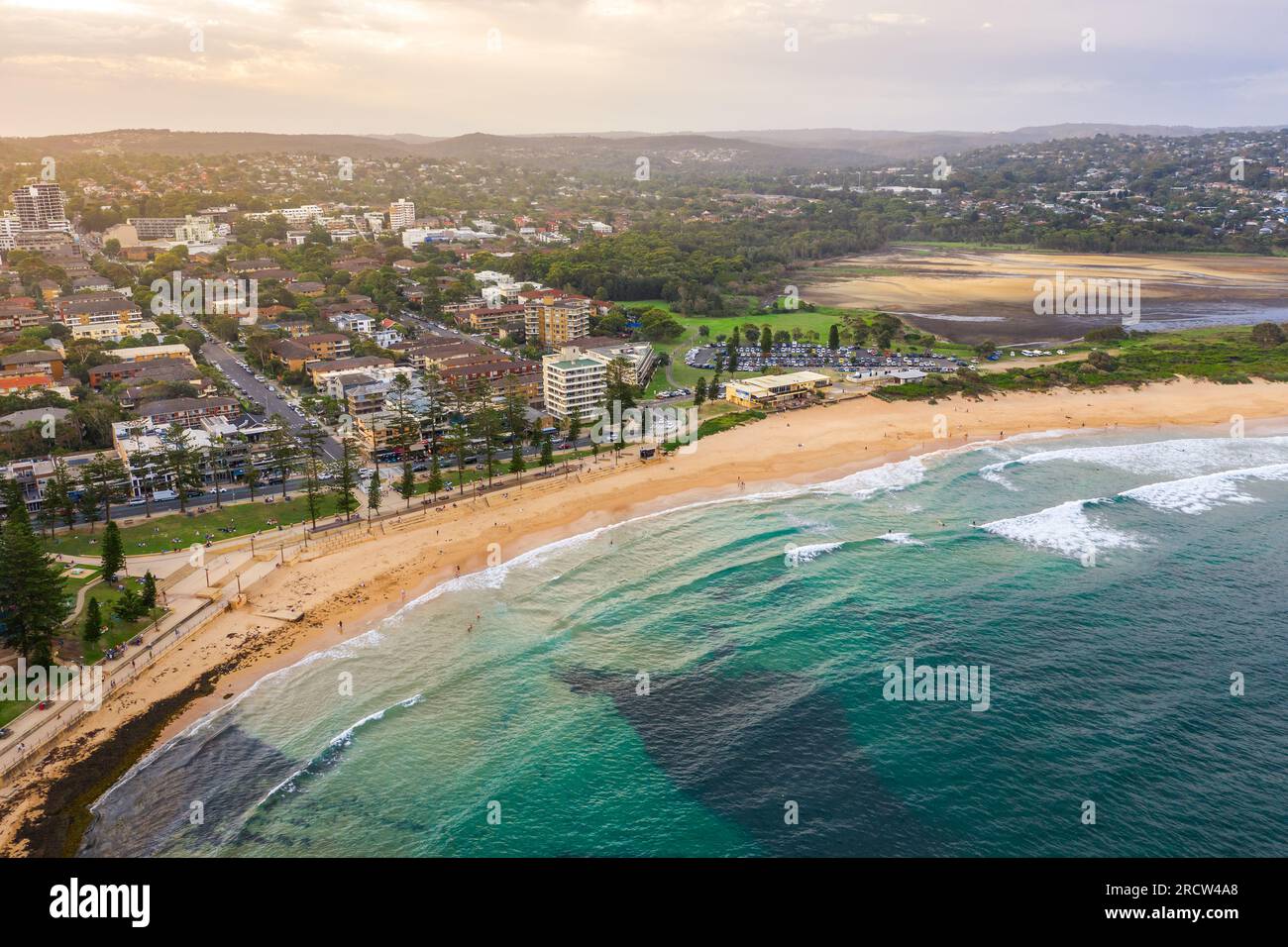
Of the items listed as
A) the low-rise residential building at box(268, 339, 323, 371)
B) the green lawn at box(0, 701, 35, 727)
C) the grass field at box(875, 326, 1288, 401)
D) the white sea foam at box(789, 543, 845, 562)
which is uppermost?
the low-rise residential building at box(268, 339, 323, 371)

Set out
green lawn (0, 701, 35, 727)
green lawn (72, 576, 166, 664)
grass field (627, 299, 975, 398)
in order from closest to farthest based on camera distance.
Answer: green lawn (0, 701, 35, 727), green lawn (72, 576, 166, 664), grass field (627, 299, 975, 398)

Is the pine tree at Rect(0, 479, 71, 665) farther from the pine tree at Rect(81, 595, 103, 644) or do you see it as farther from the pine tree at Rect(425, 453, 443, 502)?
the pine tree at Rect(425, 453, 443, 502)

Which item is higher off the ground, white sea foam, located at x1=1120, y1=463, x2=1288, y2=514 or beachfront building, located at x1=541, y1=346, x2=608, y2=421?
beachfront building, located at x1=541, y1=346, x2=608, y2=421

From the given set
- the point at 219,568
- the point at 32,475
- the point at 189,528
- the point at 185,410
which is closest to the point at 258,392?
the point at 185,410

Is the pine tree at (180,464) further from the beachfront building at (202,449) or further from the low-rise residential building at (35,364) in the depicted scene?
the low-rise residential building at (35,364)

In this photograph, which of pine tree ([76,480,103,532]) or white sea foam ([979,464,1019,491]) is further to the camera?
white sea foam ([979,464,1019,491])

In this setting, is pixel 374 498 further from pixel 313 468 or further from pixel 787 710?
pixel 787 710

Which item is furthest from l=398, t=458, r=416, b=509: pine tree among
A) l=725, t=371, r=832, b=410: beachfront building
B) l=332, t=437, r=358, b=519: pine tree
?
l=725, t=371, r=832, b=410: beachfront building
